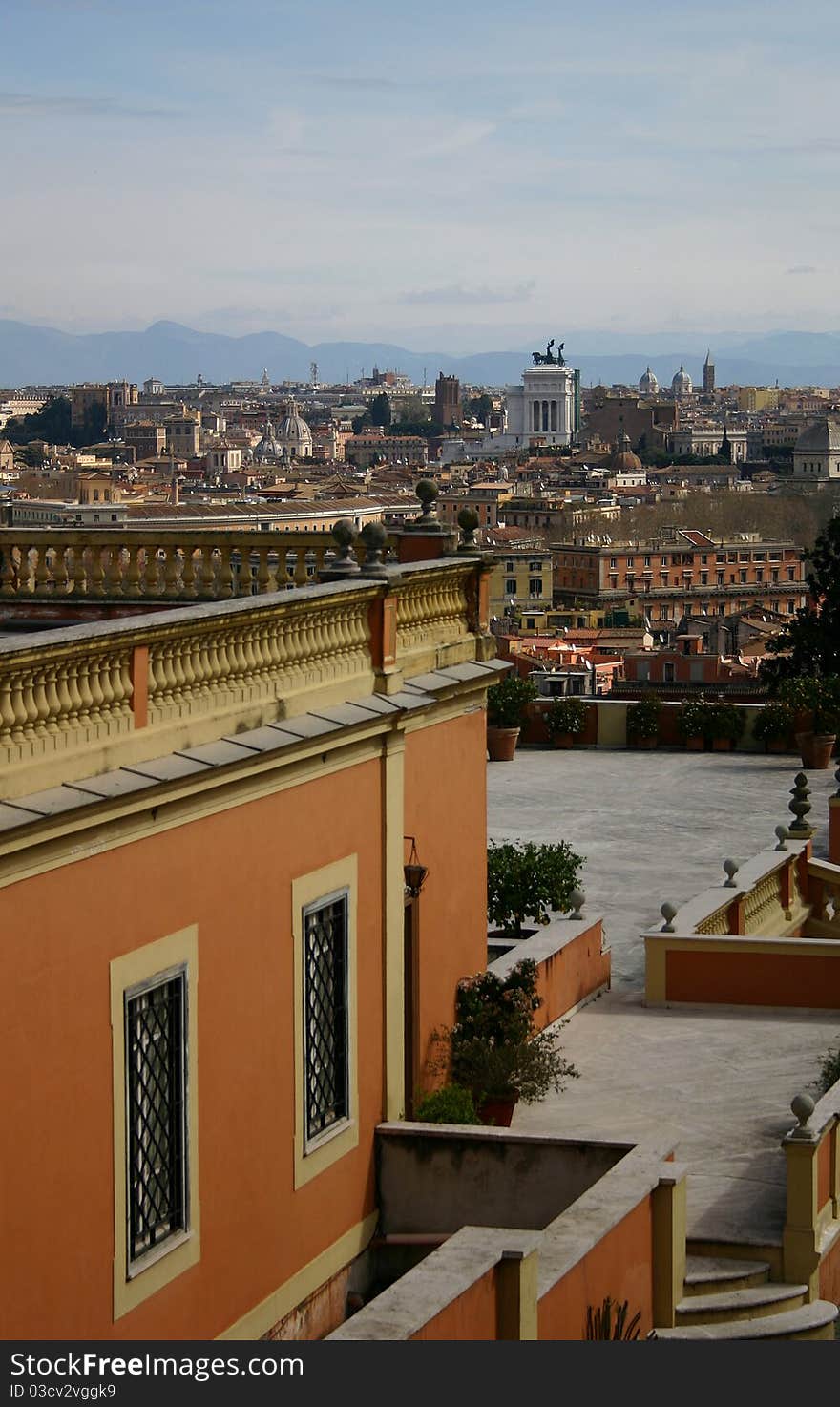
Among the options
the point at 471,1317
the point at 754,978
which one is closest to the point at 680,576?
the point at 754,978

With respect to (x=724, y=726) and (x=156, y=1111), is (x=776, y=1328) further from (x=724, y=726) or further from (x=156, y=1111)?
(x=724, y=726)

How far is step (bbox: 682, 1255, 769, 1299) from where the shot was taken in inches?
316

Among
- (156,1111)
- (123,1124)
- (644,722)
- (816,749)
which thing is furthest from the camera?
(644,722)

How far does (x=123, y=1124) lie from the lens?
258 inches

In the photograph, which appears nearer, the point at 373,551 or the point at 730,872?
the point at 373,551

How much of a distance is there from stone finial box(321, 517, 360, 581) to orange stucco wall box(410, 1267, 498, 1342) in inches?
121

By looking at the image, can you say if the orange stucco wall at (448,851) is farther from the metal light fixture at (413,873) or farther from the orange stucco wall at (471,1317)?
the orange stucco wall at (471,1317)

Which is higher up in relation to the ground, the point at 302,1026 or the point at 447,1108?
the point at 302,1026

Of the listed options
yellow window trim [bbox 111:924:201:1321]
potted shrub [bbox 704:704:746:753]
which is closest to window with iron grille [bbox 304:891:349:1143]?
yellow window trim [bbox 111:924:201:1321]

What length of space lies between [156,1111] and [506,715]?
13.7 m

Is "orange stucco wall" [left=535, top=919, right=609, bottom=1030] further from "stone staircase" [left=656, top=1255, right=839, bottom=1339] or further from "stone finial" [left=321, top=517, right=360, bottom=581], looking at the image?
"stone finial" [left=321, top=517, right=360, bottom=581]

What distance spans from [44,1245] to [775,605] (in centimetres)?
9955

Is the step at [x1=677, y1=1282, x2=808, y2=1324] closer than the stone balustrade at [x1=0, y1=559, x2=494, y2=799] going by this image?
No
